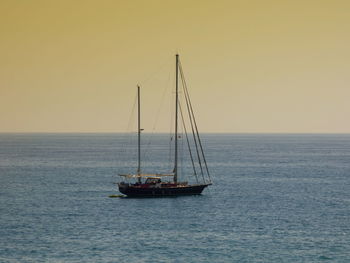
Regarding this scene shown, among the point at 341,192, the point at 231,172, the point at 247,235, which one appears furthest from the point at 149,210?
the point at 231,172

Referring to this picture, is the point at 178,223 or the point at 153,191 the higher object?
the point at 153,191

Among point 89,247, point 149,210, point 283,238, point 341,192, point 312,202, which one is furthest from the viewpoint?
point 341,192

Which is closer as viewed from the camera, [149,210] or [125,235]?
[125,235]

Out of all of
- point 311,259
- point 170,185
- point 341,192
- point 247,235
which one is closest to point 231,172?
point 341,192

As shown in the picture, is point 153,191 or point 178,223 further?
point 153,191

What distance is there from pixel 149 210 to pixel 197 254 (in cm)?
2336

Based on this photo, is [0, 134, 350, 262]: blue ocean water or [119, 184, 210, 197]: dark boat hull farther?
[119, 184, 210, 197]: dark boat hull

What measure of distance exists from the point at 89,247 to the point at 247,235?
16.1 metres

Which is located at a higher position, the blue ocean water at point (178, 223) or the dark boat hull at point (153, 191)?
the dark boat hull at point (153, 191)

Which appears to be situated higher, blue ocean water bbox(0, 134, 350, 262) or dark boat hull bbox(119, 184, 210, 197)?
dark boat hull bbox(119, 184, 210, 197)

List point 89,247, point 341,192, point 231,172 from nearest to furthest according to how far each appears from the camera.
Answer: point 89,247, point 341,192, point 231,172

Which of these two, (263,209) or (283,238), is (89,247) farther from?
(263,209)

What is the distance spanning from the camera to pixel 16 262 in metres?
53.9

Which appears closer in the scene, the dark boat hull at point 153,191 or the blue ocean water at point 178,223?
the blue ocean water at point 178,223
